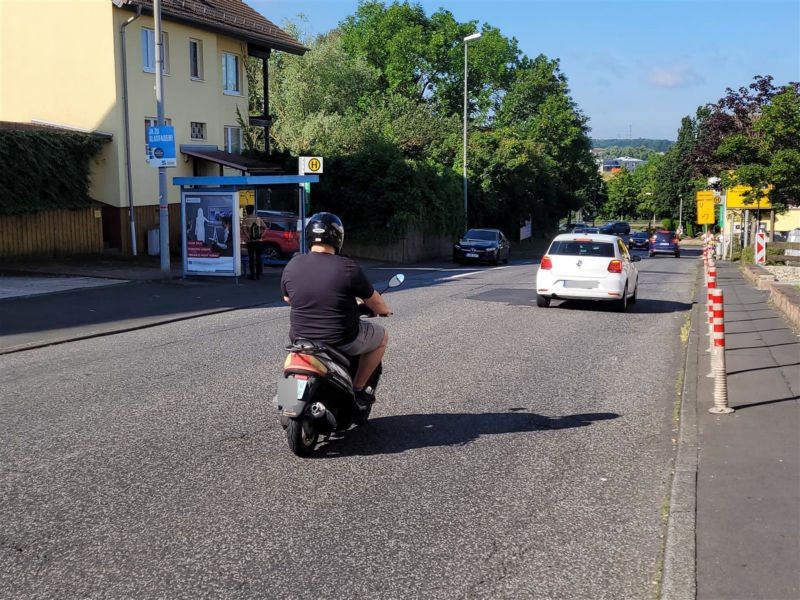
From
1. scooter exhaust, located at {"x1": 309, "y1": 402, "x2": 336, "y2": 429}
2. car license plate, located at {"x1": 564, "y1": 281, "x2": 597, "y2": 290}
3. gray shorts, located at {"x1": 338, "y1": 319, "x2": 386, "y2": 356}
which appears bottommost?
car license plate, located at {"x1": 564, "y1": 281, "x2": 597, "y2": 290}

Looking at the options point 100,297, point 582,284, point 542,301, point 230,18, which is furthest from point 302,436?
point 230,18

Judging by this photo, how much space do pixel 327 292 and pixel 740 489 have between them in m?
3.01

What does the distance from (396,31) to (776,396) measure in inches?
2531

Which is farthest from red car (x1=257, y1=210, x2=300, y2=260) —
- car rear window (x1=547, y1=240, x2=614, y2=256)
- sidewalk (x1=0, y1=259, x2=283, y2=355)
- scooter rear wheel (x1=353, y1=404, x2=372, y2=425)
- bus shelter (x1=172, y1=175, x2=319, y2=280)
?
scooter rear wheel (x1=353, y1=404, x2=372, y2=425)

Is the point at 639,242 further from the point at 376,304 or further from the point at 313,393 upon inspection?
the point at 313,393

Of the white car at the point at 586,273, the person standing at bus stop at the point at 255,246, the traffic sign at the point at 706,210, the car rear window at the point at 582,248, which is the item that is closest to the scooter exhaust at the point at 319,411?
the white car at the point at 586,273

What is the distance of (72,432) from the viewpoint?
23.7ft

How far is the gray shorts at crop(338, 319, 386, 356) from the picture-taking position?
6.59 m

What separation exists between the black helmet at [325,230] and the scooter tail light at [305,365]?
0.82 meters

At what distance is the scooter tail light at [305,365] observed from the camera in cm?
622

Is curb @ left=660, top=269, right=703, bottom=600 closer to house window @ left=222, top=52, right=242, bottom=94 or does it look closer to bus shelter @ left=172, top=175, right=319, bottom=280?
bus shelter @ left=172, top=175, right=319, bottom=280

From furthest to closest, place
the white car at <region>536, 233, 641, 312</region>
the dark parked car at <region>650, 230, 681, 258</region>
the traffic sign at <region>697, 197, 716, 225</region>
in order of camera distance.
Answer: the dark parked car at <region>650, 230, 681, 258</region>
the traffic sign at <region>697, 197, 716, 225</region>
the white car at <region>536, 233, 641, 312</region>

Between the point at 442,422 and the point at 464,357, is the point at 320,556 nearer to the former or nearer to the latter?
the point at 442,422

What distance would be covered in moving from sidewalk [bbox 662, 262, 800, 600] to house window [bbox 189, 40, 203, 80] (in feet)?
83.8
